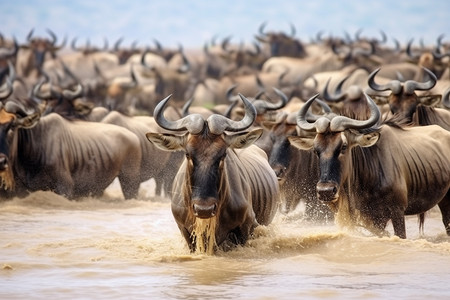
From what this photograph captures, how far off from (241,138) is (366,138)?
141 cm

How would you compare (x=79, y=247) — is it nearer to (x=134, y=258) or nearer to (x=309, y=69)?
(x=134, y=258)

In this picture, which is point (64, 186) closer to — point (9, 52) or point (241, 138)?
point (241, 138)

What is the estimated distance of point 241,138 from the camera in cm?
833

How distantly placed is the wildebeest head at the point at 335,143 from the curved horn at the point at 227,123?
0.88 meters

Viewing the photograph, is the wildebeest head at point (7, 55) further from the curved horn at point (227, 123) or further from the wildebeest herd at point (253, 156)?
the curved horn at point (227, 123)

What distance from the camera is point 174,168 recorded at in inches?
623

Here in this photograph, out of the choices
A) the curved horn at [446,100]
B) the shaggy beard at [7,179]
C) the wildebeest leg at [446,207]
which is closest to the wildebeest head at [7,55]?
the shaggy beard at [7,179]

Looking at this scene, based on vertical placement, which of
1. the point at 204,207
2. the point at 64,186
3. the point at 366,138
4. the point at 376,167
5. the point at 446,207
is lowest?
the point at 64,186

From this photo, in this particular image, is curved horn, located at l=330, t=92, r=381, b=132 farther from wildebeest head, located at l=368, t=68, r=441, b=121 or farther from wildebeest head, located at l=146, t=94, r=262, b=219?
wildebeest head, located at l=368, t=68, r=441, b=121

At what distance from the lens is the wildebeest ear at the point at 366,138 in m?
9.20

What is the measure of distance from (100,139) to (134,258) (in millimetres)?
5770

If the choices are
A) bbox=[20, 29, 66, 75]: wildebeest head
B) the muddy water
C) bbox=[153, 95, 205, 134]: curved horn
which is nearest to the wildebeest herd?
bbox=[153, 95, 205, 134]: curved horn

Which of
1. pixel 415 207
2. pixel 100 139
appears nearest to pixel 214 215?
pixel 415 207

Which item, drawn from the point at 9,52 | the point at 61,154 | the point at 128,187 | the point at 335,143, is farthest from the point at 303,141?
the point at 9,52
